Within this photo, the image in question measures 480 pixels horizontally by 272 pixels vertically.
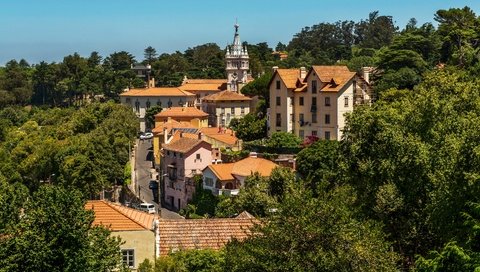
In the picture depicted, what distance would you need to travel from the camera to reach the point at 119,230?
24125 millimetres

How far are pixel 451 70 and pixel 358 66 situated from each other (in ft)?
130

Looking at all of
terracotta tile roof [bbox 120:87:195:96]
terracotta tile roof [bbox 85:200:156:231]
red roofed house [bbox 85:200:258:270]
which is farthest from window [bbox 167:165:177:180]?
terracotta tile roof [bbox 120:87:195:96]

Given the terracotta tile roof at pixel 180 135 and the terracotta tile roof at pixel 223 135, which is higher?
the terracotta tile roof at pixel 180 135

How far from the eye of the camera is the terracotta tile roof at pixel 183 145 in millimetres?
54938

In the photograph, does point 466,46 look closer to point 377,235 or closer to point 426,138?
point 426,138

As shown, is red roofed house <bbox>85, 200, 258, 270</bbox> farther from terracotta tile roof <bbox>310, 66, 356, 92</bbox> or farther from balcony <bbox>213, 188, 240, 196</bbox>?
terracotta tile roof <bbox>310, 66, 356, 92</bbox>

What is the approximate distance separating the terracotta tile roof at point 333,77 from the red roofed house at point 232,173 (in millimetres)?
7783

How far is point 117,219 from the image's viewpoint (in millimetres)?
24891

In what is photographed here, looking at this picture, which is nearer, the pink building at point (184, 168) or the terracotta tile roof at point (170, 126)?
the pink building at point (184, 168)

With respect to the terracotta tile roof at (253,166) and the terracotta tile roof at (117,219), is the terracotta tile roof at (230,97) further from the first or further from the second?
the terracotta tile roof at (117,219)

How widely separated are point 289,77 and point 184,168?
10731 mm

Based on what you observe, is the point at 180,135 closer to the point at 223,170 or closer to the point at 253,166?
the point at 223,170

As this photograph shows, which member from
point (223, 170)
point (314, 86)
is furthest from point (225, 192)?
point (314, 86)

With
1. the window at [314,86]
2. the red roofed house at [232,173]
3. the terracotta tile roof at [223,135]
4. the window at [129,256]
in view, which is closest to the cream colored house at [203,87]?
the terracotta tile roof at [223,135]
